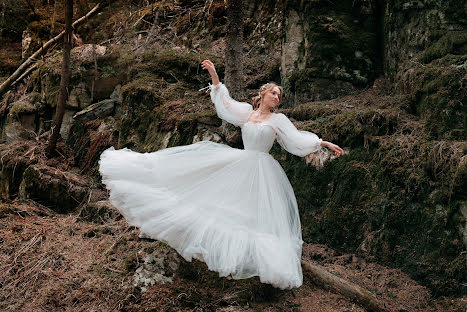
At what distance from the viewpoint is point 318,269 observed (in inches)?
204

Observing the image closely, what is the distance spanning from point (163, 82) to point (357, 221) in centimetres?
506

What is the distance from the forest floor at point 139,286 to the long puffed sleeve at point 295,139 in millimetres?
1463

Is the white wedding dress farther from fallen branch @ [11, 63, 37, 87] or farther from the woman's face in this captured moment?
fallen branch @ [11, 63, 37, 87]

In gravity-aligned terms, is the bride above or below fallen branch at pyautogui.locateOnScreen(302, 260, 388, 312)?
above

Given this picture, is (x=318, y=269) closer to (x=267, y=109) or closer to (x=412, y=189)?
(x=412, y=189)

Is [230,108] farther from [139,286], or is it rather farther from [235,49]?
[139,286]

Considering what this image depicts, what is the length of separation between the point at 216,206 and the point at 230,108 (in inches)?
53.3

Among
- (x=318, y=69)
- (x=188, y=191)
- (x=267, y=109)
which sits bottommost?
(x=188, y=191)

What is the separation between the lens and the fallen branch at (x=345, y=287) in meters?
4.78

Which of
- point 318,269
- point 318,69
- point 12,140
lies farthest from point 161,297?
point 12,140

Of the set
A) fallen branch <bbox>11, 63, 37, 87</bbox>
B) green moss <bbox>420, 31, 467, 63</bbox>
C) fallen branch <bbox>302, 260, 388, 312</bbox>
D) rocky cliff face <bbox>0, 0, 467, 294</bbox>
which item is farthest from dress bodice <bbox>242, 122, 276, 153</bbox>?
fallen branch <bbox>11, 63, 37, 87</bbox>

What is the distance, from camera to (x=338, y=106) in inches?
272

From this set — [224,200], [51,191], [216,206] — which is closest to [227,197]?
[224,200]

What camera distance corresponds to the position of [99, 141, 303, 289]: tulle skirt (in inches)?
174
